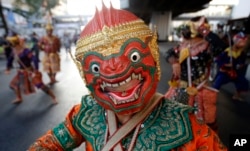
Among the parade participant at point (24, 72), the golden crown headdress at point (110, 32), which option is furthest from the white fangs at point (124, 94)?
the parade participant at point (24, 72)

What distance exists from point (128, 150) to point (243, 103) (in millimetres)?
4063

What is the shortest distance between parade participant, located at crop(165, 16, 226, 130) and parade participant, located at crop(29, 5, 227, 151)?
53.3 inches

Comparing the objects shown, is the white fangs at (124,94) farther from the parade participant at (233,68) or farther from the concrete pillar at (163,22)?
the concrete pillar at (163,22)

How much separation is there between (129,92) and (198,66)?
175 centimetres

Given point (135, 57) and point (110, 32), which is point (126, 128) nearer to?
point (135, 57)

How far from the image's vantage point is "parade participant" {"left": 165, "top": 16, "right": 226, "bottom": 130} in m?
2.38

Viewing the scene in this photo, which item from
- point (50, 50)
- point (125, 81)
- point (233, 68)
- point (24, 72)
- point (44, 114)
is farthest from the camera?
point (50, 50)

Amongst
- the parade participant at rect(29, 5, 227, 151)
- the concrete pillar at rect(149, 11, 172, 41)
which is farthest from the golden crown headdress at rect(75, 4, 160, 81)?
the concrete pillar at rect(149, 11, 172, 41)

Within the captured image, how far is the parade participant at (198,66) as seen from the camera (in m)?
2.38

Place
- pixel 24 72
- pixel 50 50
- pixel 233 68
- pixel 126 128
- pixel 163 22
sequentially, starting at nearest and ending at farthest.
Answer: pixel 126 128, pixel 233 68, pixel 24 72, pixel 50 50, pixel 163 22

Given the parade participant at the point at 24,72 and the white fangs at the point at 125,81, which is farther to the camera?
the parade participant at the point at 24,72

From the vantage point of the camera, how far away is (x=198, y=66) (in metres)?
2.45

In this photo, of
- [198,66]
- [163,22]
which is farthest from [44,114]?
[163,22]

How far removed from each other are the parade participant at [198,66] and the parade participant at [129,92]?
4.44 feet
